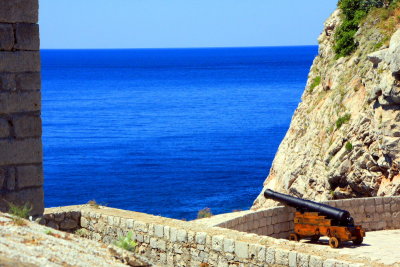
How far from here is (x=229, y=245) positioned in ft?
32.5

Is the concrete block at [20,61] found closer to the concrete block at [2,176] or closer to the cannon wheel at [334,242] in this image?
the concrete block at [2,176]

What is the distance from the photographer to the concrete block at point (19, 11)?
828 centimetres

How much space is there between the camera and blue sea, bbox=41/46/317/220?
153 ft

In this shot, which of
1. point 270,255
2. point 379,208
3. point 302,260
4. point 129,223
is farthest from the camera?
point 379,208

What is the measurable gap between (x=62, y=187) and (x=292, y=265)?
41.3 meters

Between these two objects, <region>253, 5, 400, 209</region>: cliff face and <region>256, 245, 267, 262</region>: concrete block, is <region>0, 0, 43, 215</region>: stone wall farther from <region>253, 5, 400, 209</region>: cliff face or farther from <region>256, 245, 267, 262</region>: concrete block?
<region>253, 5, 400, 209</region>: cliff face

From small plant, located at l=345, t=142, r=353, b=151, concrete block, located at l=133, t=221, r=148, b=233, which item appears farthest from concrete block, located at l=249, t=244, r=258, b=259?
small plant, located at l=345, t=142, r=353, b=151

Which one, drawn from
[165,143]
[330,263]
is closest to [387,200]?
[330,263]

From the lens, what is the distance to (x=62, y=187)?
49.3m

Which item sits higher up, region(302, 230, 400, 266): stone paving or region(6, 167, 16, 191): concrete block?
region(6, 167, 16, 191): concrete block

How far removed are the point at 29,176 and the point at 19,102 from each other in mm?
868

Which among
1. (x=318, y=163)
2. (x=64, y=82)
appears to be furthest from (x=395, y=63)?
(x=64, y=82)

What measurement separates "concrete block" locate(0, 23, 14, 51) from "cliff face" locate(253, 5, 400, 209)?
1554 cm

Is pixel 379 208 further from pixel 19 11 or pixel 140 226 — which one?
pixel 19 11
